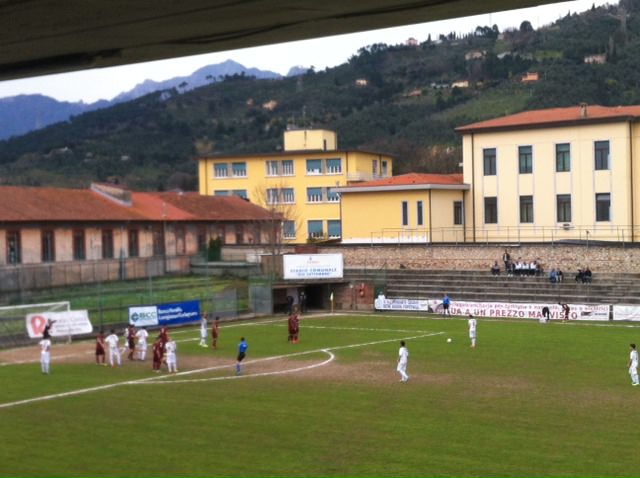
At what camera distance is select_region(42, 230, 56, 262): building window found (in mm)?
63594

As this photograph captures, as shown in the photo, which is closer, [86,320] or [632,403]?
[632,403]

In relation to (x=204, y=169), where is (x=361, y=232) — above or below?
below

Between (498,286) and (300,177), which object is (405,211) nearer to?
(498,286)

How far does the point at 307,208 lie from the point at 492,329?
44.5m

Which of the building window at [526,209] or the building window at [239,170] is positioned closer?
the building window at [526,209]

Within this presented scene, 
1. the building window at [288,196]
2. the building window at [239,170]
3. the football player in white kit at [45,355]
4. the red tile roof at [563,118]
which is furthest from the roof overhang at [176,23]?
the building window at [239,170]

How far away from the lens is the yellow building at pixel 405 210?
70.9 metres

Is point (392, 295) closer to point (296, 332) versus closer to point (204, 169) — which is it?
point (296, 332)

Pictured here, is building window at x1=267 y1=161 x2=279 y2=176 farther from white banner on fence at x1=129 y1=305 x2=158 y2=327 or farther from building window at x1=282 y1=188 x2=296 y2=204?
white banner on fence at x1=129 y1=305 x2=158 y2=327

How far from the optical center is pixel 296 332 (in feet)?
150

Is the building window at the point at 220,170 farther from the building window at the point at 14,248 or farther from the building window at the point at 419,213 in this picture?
the building window at the point at 14,248

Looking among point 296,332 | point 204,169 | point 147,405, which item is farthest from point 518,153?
point 147,405

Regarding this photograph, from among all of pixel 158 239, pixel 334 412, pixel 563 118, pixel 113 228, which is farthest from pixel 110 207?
pixel 334 412

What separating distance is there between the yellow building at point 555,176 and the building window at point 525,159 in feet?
0.23
